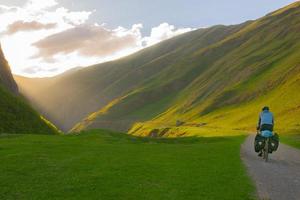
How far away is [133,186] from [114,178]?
221cm

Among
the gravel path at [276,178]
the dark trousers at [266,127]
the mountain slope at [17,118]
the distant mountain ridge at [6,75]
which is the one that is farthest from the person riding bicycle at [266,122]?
the distant mountain ridge at [6,75]

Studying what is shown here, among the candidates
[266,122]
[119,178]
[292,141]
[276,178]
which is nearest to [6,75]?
[292,141]

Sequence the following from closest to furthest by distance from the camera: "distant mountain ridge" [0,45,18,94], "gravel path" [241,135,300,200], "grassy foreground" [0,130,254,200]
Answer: "grassy foreground" [0,130,254,200]
"gravel path" [241,135,300,200]
"distant mountain ridge" [0,45,18,94]

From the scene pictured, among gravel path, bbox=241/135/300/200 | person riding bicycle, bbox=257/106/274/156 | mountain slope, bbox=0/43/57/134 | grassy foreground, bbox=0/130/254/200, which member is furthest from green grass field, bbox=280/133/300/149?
mountain slope, bbox=0/43/57/134

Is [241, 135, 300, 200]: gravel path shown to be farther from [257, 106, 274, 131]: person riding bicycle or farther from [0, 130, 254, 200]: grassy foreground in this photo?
[257, 106, 274, 131]: person riding bicycle

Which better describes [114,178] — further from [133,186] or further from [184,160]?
[184,160]

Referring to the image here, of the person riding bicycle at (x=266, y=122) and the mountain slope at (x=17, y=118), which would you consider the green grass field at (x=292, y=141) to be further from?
the mountain slope at (x=17, y=118)

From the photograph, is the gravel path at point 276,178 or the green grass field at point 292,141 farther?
the green grass field at point 292,141

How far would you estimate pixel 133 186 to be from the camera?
19.0 meters

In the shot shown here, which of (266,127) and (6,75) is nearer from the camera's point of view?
(266,127)

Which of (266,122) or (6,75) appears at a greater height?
(6,75)

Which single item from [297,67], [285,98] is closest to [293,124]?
[285,98]

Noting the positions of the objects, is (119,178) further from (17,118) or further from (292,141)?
(17,118)

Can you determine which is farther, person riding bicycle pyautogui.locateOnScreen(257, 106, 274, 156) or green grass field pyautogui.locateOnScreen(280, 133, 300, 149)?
green grass field pyautogui.locateOnScreen(280, 133, 300, 149)
